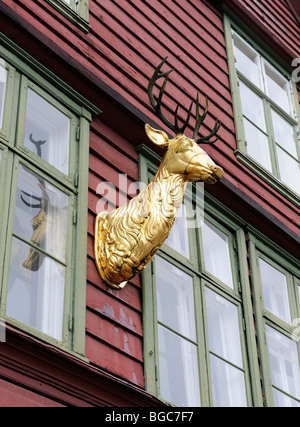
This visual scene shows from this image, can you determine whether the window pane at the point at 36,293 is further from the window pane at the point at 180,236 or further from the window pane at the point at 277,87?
the window pane at the point at 277,87

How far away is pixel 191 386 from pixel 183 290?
0.91 meters

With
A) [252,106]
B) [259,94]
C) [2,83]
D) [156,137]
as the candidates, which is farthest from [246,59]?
[2,83]

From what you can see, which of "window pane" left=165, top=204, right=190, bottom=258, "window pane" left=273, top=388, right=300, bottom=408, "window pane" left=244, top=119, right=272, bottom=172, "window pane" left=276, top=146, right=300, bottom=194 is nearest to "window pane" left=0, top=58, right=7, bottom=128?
"window pane" left=165, top=204, right=190, bottom=258

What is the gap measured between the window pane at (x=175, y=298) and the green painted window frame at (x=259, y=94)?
2327mm

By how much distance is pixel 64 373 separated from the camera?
234 inches

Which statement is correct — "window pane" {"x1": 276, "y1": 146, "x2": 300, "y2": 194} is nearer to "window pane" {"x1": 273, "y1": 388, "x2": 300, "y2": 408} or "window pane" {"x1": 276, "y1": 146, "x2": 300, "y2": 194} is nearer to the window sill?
the window sill

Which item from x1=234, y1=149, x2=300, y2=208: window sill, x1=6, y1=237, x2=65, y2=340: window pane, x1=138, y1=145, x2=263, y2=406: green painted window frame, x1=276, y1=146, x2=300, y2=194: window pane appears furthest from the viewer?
x1=276, y1=146, x2=300, y2=194: window pane

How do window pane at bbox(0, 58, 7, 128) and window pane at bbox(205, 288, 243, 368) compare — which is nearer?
window pane at bbox(0, 58, 7, 128)

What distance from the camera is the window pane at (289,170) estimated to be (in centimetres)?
1076

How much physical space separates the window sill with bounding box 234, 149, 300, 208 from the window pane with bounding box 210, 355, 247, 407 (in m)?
2.73

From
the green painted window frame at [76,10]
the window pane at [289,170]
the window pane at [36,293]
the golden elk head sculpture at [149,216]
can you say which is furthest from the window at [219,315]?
the window pane at [289,170]

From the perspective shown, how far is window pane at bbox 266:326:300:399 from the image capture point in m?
8.42
